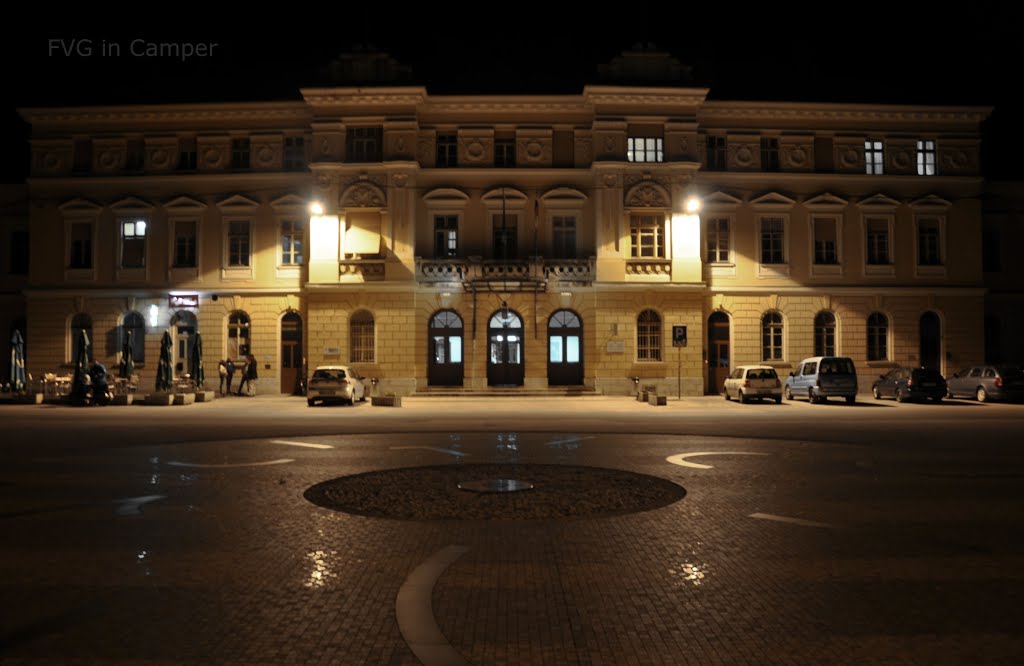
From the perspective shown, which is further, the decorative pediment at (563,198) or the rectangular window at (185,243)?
the rectangular window at (185,243)

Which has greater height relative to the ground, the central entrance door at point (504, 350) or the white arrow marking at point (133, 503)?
the central entrance door at point (504, 350)

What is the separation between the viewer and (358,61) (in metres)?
39.0

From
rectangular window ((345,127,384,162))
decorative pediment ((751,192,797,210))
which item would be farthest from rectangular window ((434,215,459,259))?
decorative pediment ((751,192,797,210))

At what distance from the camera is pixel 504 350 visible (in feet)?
129

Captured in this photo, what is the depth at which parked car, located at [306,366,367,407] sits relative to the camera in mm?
32500

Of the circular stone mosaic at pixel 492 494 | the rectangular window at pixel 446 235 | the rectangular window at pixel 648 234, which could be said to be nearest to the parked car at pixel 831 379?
the rectangular window at pixel 648 234

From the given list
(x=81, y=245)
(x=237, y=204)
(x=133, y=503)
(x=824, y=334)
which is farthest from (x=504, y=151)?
(x=133, y=503)

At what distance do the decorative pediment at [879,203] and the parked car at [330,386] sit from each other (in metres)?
26.6

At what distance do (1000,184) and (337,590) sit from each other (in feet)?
151

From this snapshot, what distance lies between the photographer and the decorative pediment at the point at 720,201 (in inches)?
1563

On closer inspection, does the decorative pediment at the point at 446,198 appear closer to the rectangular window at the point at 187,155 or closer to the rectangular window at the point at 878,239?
the rectangular window at the point at 187,155

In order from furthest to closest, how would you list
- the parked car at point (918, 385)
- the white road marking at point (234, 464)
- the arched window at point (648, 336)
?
the arched window at point (648, 336), the parked car at point (918, 385), the white road marking at point (234, 464)

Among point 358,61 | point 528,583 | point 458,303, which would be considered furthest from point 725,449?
point 358,61

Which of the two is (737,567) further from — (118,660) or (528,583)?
(118,660)
